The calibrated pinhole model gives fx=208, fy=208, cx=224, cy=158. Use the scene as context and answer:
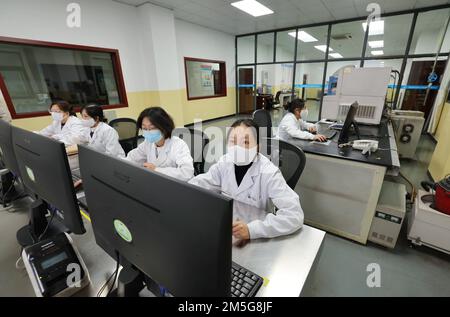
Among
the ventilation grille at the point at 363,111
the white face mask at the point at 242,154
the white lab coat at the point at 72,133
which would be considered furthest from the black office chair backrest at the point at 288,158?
the white lab coat at the point at 72,133

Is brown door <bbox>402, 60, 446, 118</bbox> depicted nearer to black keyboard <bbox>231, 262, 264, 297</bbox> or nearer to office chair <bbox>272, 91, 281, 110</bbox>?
office chair <bbox>272, 91, 281, 110</bbox>

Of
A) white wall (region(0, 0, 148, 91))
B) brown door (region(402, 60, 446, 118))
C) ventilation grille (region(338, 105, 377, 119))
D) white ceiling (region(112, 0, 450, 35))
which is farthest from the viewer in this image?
brown door (region(402, 60, 446, 118))

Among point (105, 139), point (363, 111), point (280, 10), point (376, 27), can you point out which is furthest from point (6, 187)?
point (376, 27)

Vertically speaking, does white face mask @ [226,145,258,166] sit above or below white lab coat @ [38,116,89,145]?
above

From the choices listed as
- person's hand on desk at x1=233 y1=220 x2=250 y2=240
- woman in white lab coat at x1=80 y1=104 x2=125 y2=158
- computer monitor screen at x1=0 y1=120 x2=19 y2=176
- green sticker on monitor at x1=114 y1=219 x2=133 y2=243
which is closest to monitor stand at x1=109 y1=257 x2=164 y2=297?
green sticker on monitor at x1=114 y1=219 x2=133 y2=243

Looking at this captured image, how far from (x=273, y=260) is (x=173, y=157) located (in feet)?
3.84

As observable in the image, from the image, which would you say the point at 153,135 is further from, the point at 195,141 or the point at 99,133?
the point at 99,133

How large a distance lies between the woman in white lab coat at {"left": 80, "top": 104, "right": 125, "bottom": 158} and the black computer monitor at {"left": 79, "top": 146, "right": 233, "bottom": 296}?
1.84m

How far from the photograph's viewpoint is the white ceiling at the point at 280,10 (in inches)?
164

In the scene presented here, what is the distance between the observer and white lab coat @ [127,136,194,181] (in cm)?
163

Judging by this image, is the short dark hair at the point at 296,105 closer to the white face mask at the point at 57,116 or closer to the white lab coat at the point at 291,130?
the white lab coat at the point at 291,130

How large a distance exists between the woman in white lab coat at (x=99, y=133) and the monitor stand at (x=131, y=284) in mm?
1822

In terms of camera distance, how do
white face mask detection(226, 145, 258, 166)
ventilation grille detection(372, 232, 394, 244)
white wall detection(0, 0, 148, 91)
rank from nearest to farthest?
1. white face mask detection(226, 145, 258, 166)
2. ventilation grille detection(372, 232, 394, 244)
3. white wall detection(0, 0, 148, 91)

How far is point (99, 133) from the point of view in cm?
226
